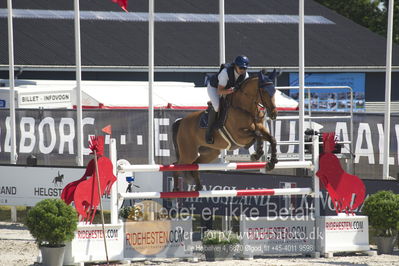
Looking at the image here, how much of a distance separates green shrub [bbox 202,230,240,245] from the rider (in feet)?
4.12

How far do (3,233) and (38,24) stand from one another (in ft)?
70.8

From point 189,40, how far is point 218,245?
26794 mm

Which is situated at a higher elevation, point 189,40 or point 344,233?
point 189,40

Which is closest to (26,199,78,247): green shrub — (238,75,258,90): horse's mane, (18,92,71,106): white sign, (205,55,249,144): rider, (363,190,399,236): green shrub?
(205,55,249,144): rider

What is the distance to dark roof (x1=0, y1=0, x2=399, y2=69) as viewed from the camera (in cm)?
3441

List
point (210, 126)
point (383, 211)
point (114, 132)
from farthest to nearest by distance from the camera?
A: point (114, 132) → point (383, 211) → point (210, 126)

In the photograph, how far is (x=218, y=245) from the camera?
11945 mm

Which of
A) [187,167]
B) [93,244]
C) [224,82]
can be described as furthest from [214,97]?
[93,244]

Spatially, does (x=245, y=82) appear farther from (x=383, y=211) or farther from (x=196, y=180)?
(x=383, y=211)

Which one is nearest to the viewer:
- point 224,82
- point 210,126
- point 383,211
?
point 224,82

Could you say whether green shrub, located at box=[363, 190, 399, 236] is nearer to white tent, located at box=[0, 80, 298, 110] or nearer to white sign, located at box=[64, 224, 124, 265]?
white sign, located at box=[64, 224, 124, 265]

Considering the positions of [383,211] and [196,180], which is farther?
[196,180]

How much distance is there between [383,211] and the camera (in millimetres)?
12500

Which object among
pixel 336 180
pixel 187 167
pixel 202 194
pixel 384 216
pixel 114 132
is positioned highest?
pixel 114 132
